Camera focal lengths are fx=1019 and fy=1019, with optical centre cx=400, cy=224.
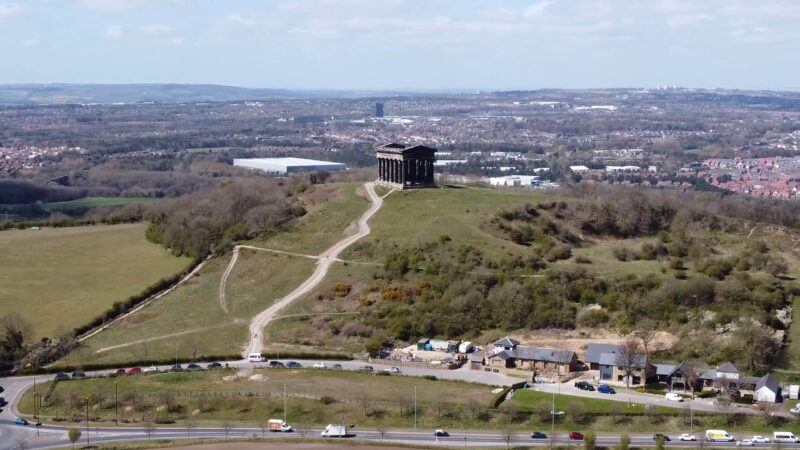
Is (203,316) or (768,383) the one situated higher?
(768,383)

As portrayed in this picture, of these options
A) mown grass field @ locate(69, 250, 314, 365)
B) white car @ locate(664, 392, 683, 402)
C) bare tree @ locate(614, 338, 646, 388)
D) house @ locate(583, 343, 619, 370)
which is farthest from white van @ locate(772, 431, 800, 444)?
mown grass field @ locate(69, 250, 314, 365)

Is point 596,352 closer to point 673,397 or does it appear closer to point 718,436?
point 673,397

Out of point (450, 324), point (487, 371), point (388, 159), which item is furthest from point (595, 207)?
point (487, 371)

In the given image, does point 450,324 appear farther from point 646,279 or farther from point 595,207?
point 595,207

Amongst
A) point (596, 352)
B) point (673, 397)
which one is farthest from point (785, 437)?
point (596, 352)

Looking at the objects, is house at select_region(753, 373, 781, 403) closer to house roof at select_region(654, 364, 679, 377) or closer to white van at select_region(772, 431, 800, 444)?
house roof at select_region(654, 364, 679, 377)
